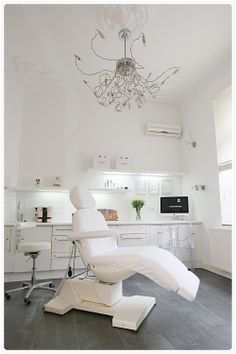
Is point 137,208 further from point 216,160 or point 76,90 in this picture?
point 76,90

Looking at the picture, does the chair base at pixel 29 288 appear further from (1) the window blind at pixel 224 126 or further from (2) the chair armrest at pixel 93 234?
(1) the window blind at pixel 224 126

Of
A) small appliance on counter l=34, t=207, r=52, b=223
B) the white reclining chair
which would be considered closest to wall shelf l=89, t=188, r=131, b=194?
small appliance on counter l=34, t=207, r=52, b=223

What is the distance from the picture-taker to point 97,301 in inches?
84.6

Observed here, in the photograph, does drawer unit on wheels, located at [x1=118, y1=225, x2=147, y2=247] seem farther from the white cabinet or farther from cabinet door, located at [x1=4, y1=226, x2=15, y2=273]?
cabinet door, located at [x1=4, y1=226, x2=15, y2=273]

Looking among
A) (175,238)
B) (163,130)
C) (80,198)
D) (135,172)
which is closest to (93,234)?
(80,198)

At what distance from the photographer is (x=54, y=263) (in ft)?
10.8

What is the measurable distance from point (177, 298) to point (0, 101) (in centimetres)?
255

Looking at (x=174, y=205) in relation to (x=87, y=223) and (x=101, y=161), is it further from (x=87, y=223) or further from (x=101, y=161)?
(x=87, y=223)

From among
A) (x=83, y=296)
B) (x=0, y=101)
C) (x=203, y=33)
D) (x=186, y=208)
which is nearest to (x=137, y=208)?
(x=186, y=208)

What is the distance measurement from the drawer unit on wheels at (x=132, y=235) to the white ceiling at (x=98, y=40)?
101 inches

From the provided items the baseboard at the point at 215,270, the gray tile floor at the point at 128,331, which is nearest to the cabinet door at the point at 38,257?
the gray tile floor at the point at 128,331

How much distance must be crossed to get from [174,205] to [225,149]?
130cm

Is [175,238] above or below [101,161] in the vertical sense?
below

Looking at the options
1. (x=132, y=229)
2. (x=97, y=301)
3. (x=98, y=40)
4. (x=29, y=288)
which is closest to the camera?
(x=97, y=301)
